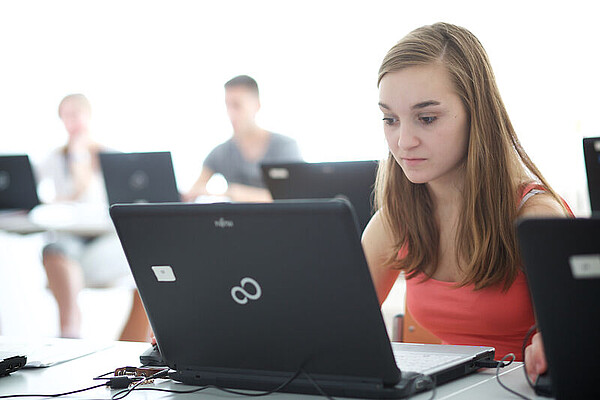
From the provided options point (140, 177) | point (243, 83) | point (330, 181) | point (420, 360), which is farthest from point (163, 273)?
point (243, 83)

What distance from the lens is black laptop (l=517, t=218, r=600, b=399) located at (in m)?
0.80

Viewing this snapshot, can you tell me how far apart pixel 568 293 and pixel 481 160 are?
666 millimetres

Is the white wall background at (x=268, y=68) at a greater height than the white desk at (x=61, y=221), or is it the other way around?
the white wall background at (x=268, y=68)

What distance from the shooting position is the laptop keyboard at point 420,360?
1104 mm

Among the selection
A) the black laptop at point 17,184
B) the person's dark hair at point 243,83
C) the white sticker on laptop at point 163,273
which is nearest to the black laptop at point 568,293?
the white sticker on laptop at point 163,273

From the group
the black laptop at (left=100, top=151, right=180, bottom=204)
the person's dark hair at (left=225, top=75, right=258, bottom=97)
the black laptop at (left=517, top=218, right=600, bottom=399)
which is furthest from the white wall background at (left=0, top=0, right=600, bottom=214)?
the black laptop at (left=517, top=218, right=600, bottom=399)

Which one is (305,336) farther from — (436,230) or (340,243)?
(436,230)

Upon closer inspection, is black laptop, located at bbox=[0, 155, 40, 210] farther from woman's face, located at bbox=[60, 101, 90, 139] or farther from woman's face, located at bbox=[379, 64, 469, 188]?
woman's face, located at bbox=[379, 64, 469, 188]

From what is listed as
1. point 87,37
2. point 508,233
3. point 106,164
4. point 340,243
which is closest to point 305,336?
point 340,243

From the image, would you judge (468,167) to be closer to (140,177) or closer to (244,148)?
(140,177)

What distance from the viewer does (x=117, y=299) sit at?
4648 millimetres

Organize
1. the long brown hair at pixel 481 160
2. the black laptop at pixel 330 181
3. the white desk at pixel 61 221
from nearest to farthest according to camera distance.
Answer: the long brown hair at pixel 481 160 → the black laptop at pixel 330 181 → the white desk at pixel 61 221

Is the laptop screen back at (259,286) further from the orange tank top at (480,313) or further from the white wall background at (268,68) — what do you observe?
the white wall background at (268,68)

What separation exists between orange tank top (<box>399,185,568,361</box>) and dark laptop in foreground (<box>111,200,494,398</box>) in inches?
13.2
